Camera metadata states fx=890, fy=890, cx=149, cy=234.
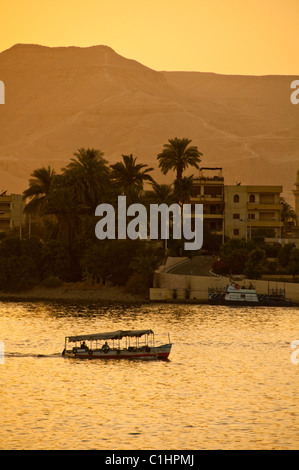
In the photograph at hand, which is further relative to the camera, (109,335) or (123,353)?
(123,353)

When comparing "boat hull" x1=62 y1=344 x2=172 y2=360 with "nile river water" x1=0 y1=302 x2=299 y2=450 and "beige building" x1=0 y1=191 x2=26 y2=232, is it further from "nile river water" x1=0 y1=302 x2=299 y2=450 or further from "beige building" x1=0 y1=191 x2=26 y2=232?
"beige building" x1=0 y1=191 x2=26 y2=232

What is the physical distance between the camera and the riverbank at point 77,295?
12681cm

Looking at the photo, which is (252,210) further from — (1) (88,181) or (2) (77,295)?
(2) (77,295)

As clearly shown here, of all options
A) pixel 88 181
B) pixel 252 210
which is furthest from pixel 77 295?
pixel 252 210

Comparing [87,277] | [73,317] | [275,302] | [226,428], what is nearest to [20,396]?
[226,428]

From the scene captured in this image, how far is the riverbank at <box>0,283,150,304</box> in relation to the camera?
12681cm

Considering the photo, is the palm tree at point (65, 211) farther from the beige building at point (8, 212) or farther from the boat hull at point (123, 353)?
the boat hull at point (123, 353)

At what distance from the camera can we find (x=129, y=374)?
2702 inches

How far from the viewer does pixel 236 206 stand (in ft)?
566

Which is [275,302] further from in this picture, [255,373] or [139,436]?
[139,436]

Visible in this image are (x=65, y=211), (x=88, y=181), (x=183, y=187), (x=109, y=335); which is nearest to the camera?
(x=109, y=335)

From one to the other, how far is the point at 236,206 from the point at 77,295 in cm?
5237

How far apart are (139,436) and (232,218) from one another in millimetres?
123403
